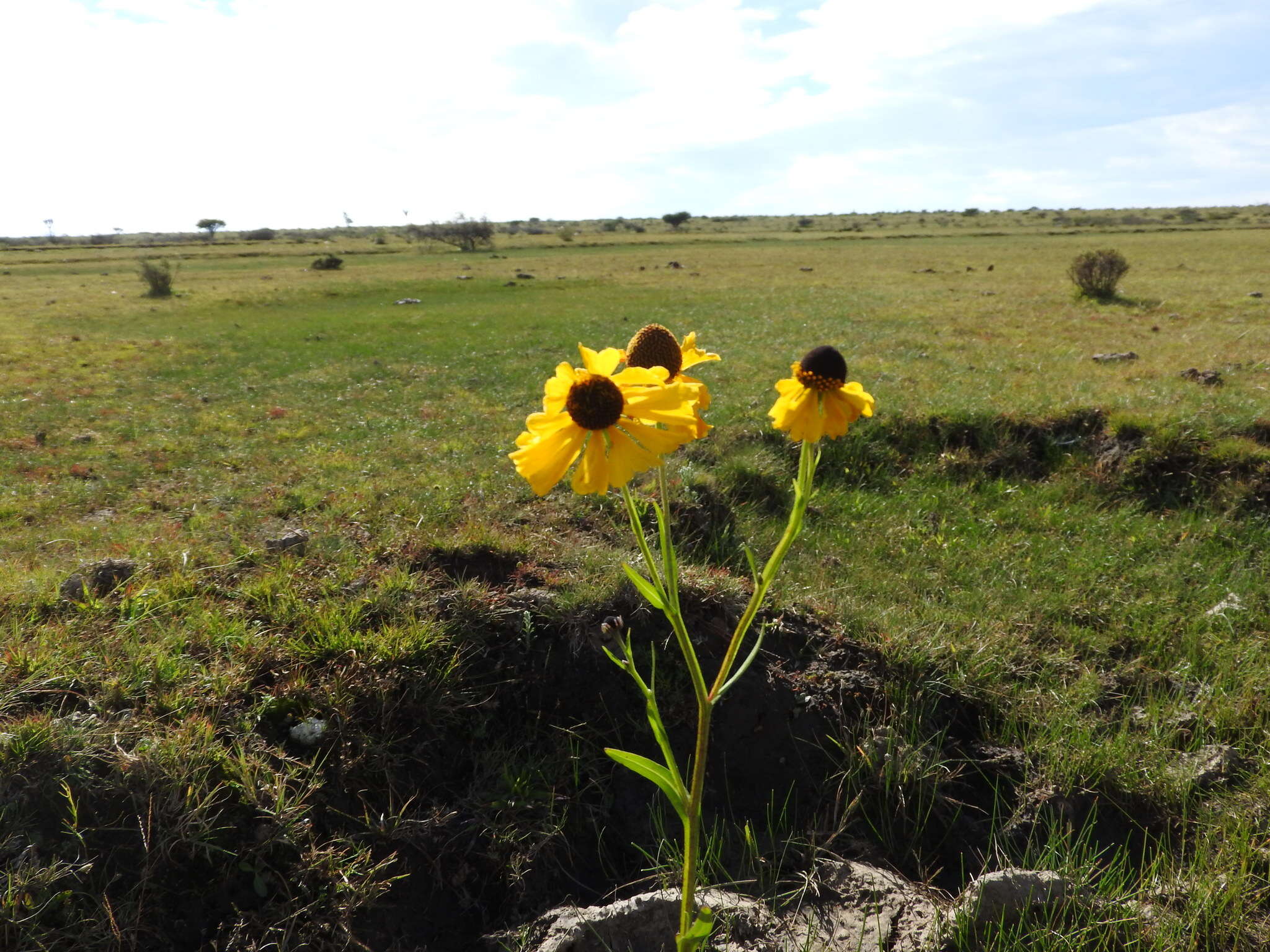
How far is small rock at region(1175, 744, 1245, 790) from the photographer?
3.24 m

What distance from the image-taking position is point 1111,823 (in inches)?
124

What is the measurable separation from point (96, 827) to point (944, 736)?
3.47 metres

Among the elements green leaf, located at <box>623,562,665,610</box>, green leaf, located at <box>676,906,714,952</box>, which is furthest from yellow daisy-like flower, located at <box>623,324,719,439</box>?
green leaf, located at <box>676,906,714,952</box>

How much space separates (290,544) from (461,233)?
58611mm

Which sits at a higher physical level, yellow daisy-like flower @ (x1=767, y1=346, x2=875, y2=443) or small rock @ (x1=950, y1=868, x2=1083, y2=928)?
yellow daisy-like flower @ (x1=767, y1=346, x2=875, y2=443)

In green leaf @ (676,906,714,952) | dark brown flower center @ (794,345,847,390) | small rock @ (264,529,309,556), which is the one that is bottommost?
small rock @ (264,529,309,556)

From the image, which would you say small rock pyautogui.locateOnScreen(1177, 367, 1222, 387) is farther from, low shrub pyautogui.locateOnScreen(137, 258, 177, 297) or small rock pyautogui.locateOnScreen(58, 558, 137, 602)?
low shrub pyautogui.locateOnScreen(137, 258, 177, 297)

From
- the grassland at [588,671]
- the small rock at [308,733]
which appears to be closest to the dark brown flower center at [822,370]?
the grassland at [588,671]

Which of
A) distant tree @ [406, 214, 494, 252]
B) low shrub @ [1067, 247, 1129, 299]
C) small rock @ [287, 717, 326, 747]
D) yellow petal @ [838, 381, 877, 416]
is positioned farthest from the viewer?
distant tree @ [406, 214, 494, 252]

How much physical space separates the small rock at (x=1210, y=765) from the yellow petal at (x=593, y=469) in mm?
3230

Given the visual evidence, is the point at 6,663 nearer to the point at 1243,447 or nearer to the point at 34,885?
the point at 34,885

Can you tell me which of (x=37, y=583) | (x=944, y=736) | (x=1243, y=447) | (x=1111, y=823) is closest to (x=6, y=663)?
(x=37, y=583)

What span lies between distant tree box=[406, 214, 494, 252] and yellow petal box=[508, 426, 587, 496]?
58.7 metres

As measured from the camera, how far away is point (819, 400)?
1.90 meters
